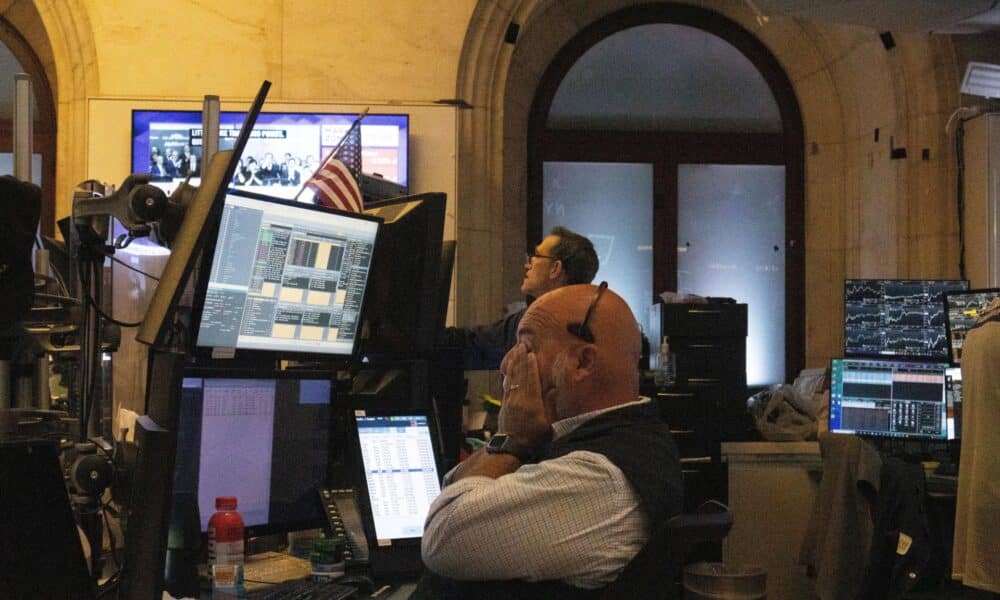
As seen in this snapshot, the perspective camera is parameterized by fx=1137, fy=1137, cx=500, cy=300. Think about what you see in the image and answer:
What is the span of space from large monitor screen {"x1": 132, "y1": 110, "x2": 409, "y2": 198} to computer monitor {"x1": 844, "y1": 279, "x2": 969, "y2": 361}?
8.09ft

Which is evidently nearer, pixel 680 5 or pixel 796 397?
pixel 796 397

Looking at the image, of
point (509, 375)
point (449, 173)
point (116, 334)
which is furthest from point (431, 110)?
point (509, 375)

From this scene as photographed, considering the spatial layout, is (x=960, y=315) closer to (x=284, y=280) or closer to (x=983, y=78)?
(x=983, y=78)

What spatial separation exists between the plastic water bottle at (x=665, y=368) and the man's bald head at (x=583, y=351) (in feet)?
11.8

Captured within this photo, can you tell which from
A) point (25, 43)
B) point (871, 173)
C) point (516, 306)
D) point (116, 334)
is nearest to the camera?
point (116, 334)

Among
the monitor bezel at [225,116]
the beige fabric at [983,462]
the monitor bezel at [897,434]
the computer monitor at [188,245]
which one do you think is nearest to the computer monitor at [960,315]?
the monitor bezel at [897,434]

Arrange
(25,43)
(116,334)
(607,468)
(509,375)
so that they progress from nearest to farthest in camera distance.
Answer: (607,468) < (509,375) < (116,334) < (25,43)

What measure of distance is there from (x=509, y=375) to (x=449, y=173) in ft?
14.0

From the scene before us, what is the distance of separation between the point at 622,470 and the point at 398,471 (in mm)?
793

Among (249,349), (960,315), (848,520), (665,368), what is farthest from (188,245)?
(960,315)

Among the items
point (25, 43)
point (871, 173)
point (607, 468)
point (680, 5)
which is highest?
point (680, 5)

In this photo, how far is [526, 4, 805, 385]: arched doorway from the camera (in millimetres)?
7332

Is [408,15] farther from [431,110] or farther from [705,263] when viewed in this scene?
[705,263]

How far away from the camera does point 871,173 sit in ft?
23.6
